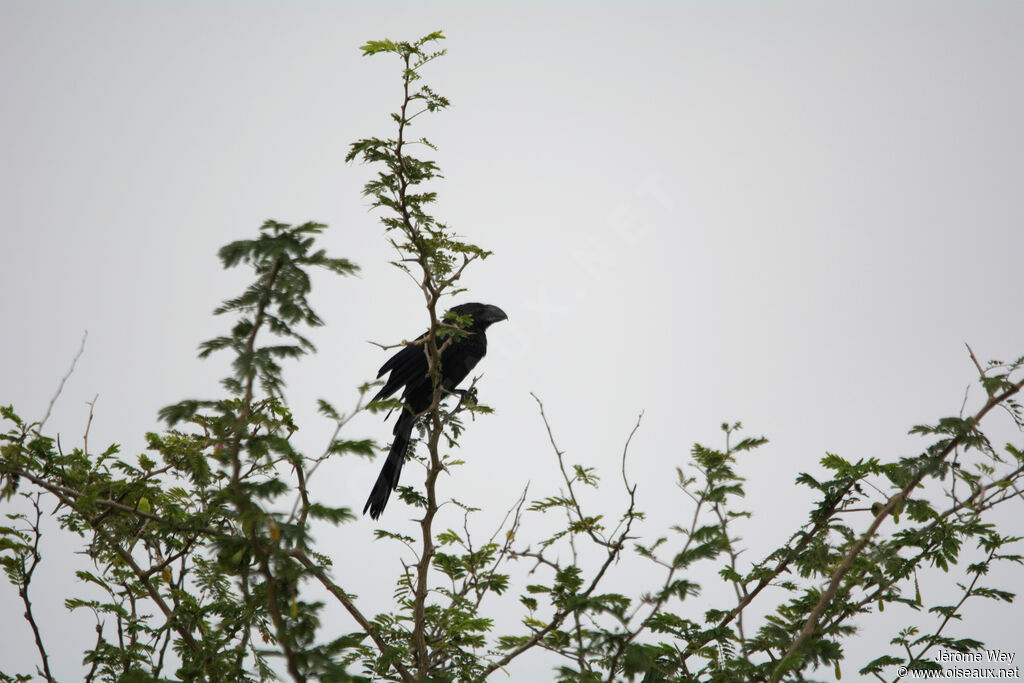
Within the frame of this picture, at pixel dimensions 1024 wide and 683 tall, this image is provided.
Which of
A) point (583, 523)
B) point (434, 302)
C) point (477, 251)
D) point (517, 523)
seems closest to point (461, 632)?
point (517, 523)

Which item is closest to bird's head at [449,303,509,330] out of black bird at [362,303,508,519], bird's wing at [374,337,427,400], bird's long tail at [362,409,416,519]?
black bird at [362,303,508,519]

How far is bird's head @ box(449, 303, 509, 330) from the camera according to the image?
6641 millimetres

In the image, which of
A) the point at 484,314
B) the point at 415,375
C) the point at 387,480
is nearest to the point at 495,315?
the point at 484,314

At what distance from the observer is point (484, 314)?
21.9 feet

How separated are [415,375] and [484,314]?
1.02 metres

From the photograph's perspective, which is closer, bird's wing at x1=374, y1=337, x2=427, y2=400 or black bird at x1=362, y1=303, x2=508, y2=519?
black bird at x1=362, y1=303, x2=508, y2=519

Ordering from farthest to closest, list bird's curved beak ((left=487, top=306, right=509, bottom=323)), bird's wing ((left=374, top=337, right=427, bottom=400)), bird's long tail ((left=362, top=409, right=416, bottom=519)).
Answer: bird's curved beak ((left=487, top=306, right=509, bottom=323)) → bird's wing ((left=374, top=337, right=427, bottom=400)) → bird's long tail ((left=362, top=409, right=416, bottom=519))

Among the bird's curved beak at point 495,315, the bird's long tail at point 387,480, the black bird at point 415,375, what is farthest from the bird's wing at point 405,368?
the bird's curved beak at point 495,315

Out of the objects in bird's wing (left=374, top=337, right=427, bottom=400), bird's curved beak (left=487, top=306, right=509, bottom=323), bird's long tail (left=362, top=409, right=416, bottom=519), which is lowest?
bird's long tail (left=362, top=409, right=416, bottom=519)

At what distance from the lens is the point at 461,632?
10.8 feet

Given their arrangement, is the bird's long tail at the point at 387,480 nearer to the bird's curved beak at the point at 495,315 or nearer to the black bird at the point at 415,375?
the black bird at the point at 415,375

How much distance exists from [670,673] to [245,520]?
6.29 ft

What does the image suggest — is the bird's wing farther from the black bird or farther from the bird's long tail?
the bird's long tail

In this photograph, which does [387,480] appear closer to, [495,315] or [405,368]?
[405,368]
